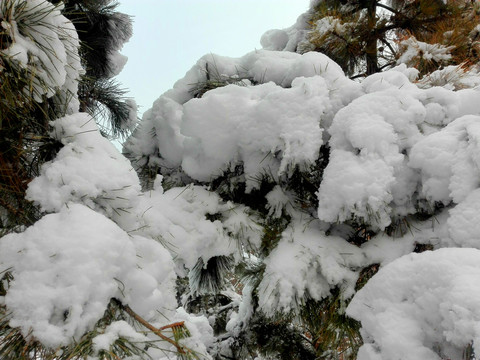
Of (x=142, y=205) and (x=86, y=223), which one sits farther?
(x=142, y=205)

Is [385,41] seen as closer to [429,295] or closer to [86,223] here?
[429,295]

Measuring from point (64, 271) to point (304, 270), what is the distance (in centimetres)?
83

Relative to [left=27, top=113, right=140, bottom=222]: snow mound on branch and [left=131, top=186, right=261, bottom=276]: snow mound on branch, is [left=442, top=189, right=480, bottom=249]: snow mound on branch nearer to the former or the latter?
[left=131, top=186, right=261, bottom=276]: snow mound on branch

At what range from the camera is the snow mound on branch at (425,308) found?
2.92 feet

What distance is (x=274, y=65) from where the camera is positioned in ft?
6.30

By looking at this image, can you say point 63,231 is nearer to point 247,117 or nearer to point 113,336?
point 113,336

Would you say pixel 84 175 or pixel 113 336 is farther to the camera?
pixel 84 175

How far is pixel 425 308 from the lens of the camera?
3.28ft

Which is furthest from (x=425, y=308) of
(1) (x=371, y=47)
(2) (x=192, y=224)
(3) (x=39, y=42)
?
(1) (x=371, y=47)

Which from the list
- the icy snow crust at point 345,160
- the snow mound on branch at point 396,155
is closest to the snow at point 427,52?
the icy snow crust at point 345,160

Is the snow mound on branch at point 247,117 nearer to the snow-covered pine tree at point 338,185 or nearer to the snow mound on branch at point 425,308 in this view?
the snow-covered pine tree at point 338,185

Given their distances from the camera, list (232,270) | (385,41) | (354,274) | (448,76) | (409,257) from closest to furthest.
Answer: (409,257) → (354,274) → (448,76) → (232,270) → (385,41)

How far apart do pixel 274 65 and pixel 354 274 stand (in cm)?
107

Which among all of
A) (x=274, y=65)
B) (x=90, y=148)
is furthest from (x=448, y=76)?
(x=90, y=148)
